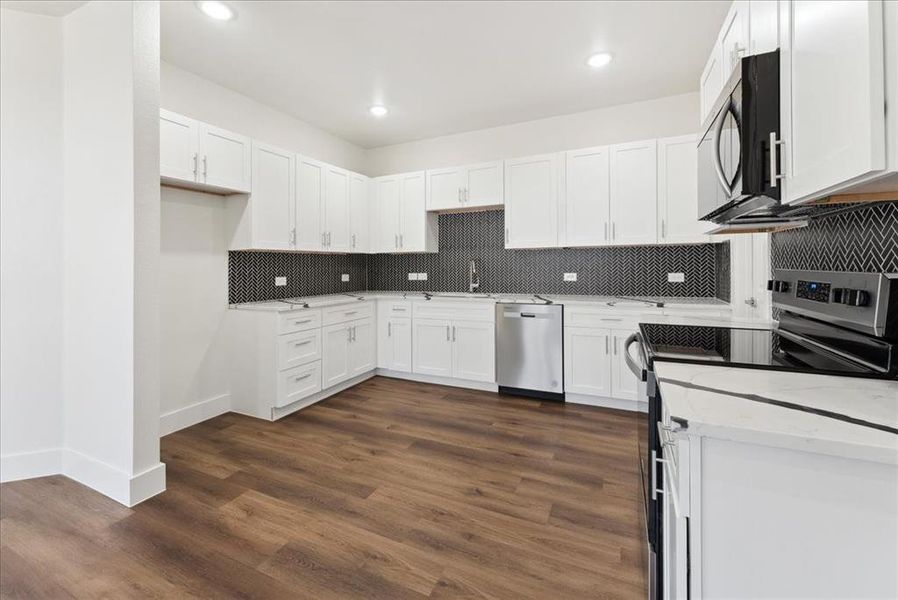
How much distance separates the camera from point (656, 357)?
4.08ft

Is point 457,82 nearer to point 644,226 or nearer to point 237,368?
point 644,226

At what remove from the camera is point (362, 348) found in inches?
165

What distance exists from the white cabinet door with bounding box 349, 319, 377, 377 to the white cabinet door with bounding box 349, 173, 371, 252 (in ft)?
2.86

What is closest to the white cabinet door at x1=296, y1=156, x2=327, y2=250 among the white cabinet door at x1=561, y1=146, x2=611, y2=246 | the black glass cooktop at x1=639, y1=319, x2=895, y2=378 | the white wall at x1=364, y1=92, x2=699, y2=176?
the white wall at x1=364, y1=92, x2=699, y2=176

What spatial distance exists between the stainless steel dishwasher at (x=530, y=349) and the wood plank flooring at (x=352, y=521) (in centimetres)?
68

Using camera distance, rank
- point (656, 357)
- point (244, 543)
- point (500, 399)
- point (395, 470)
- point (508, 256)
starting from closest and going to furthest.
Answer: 1. point (656, 357)
2. point (244, 543)
3. point (395, 470)
4. point (500, 399)
5. point (508, 256)

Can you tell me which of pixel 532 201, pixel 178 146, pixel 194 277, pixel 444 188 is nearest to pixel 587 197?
pixel 532 201

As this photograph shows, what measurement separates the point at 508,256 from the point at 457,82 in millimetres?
1777

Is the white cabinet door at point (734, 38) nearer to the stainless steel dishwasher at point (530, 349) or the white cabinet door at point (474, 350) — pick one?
the stainless steel dishwasher at point (530, 349)

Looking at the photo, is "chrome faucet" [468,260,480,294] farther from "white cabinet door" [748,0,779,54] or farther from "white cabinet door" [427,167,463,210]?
"white cabinet door" [748,0,779,54]

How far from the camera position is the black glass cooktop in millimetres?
1045

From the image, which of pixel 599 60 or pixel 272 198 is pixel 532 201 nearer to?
pixel 599 60

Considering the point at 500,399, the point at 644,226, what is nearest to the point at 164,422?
the point at 500,399

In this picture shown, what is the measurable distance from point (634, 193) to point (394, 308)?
2.57 metres
